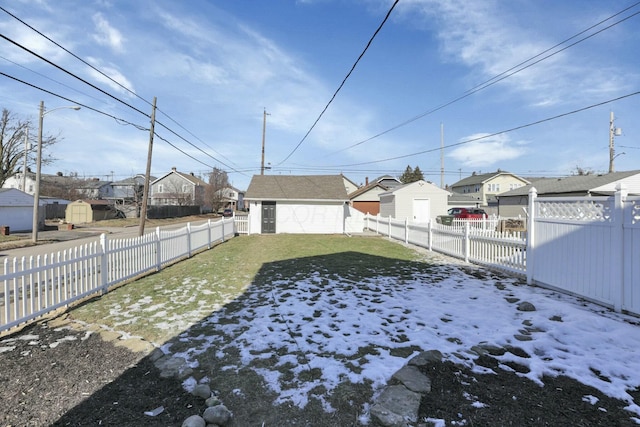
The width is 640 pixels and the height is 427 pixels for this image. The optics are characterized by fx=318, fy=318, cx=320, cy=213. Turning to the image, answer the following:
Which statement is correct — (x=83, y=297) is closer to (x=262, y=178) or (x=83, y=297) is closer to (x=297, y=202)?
(x=297, y=202)

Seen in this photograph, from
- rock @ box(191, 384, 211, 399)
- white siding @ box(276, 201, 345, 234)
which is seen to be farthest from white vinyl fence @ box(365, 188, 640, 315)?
white siding @ box(276, 201, 345, 234)

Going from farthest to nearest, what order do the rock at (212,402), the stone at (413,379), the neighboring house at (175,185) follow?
the neighboring house at (175,185), the stone at (413,379), the rock at (212,402)

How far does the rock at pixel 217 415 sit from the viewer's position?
243 centimetres

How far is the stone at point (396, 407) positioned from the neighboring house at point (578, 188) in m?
16.0

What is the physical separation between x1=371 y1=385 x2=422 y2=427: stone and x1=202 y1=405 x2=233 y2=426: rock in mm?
1152

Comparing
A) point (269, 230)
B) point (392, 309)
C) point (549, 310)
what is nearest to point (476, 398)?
point (392, 309)

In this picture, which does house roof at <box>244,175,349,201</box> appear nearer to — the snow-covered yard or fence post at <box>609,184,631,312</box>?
the snow-covered yard

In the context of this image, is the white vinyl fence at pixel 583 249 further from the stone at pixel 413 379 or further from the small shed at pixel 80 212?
the small shed at pixel 80 212

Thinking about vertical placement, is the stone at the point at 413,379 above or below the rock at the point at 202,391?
above

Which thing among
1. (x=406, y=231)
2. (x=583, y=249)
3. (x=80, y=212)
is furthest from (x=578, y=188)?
(x=80, y=212)

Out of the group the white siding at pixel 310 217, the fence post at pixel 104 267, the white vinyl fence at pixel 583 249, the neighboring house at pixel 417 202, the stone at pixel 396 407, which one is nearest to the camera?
the stone at pixel 396 407

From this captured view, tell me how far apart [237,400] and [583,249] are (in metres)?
5.86

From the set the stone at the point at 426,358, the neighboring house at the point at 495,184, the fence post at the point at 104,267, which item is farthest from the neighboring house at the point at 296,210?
the neighboring house at the point at 495,184

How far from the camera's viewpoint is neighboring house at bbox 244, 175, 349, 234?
2103 cm
